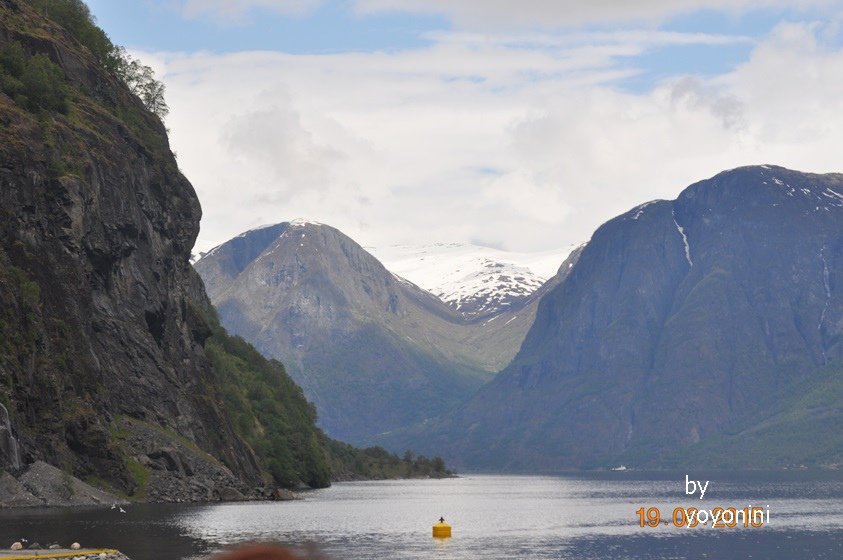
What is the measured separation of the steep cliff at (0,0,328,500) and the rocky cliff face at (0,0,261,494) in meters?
0.20

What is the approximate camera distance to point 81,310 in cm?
16900

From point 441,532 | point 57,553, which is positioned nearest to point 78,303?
point 441,532

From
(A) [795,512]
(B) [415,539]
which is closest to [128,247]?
(B) [415,539]

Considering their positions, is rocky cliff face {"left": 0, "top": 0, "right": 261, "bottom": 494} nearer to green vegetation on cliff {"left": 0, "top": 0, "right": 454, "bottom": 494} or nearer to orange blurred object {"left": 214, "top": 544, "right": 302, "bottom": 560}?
green vegetation on cliff {"left": 0, "top": 0, "right": 454, "bottom": 494}

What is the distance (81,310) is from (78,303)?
100 centimetres

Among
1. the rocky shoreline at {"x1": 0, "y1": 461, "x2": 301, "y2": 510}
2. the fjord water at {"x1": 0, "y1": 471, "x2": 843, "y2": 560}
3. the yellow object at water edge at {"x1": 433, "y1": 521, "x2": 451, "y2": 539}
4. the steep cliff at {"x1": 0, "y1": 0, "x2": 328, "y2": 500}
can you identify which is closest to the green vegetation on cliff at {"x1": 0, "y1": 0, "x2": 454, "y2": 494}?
the steep cliff at {"x1": 0, "y1": 0, "x2": 328, "y2": 500}

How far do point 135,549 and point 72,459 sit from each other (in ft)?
173

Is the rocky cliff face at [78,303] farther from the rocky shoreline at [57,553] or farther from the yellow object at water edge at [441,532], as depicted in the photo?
the rocky shoreline at [57,553]

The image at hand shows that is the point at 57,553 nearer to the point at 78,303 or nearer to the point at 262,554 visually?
the point at 262,554

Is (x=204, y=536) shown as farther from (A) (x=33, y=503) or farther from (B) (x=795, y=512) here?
(B) (x=795, y=512)

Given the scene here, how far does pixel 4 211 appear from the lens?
15750 cm

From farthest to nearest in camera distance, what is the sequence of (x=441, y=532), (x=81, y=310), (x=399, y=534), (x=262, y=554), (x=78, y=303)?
(x=81, y=310), (x=78, y=303), (x=399, y=534), (x=441, y=532), (x=262, y=554)

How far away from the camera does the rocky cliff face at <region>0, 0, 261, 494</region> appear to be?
148 metres

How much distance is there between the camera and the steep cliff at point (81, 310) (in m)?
149
